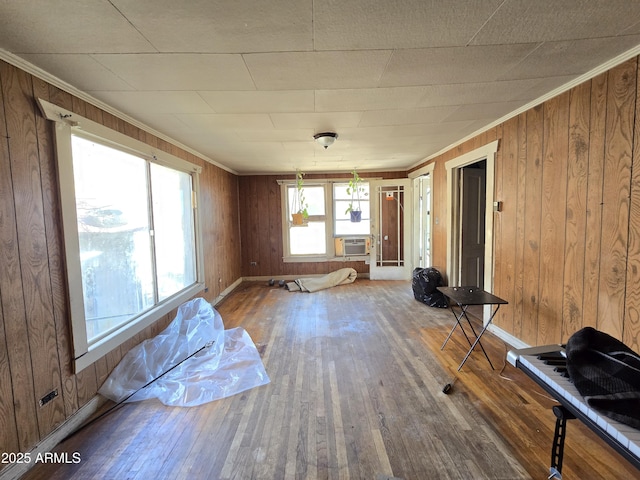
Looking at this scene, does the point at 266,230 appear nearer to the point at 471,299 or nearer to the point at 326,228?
the point at 326,228

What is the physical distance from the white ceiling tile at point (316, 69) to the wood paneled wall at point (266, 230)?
157 inches

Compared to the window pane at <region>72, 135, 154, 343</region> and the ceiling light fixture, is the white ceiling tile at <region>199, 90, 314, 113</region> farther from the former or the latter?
the window pane at <region>72, 135, 154, 343</region>

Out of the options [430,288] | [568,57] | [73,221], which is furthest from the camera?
[430,288]

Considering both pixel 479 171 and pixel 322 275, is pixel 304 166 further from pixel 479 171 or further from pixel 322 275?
pixel 479 171

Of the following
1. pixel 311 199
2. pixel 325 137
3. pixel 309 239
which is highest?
pixel 325 137

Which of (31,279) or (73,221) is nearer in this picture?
(31,279)

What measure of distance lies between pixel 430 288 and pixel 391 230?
76.4 inches

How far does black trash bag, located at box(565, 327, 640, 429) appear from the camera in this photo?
3.25ft

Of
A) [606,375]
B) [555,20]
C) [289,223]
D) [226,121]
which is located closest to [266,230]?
[289,223]

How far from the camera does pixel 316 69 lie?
1.72 metres

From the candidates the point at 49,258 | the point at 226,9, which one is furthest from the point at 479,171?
the point at 49,258

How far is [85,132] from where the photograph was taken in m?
2.03

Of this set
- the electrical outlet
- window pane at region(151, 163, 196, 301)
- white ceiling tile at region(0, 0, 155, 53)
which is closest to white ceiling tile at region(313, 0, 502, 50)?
white ceiling tile at region(0, 0, 155, 53)

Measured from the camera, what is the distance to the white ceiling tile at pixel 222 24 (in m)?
1.20
